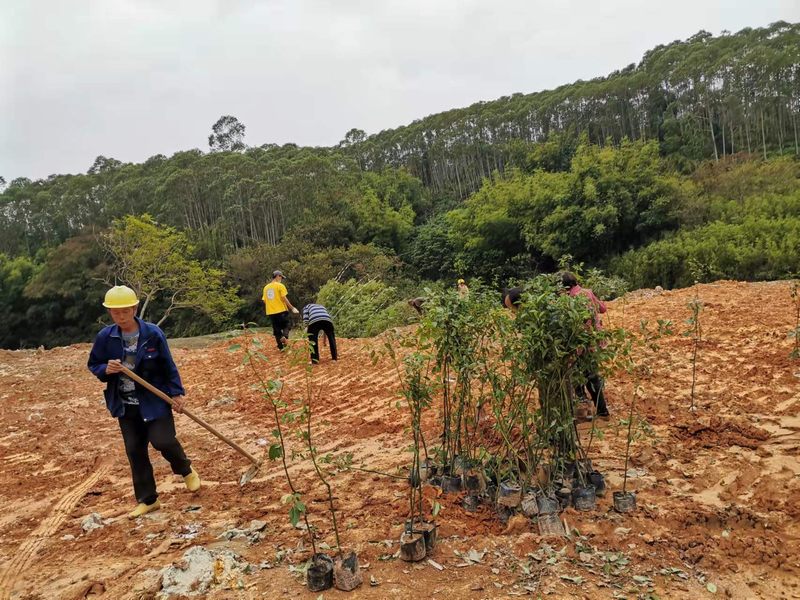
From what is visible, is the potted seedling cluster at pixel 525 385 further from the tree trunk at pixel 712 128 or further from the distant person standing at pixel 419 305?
the tree trunk at pixel 712 128

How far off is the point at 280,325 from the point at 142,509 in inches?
206

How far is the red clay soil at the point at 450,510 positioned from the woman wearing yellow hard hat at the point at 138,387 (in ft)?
1.13

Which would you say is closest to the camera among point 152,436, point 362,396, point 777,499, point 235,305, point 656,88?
point 777,499

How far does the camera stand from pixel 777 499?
284 cm

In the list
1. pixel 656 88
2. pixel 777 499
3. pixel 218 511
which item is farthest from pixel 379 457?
pixel 656 88

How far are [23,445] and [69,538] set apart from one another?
2.75 m

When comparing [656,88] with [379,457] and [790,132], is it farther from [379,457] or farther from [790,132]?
[379,457]

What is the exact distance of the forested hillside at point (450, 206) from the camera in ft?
63.9

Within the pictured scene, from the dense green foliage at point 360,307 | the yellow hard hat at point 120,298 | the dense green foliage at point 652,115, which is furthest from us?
the dense green foliage at point 652,115

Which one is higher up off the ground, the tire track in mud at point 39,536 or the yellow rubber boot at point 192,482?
the yellow rubber boot at point 192,482

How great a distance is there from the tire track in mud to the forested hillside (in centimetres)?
670

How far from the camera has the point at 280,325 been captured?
8.49 meters

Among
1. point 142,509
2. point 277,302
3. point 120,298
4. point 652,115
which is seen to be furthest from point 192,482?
point 652,115

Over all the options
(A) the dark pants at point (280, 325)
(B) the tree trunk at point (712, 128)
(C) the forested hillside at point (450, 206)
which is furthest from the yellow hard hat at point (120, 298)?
(B) the tree trunk at point (712, 128)
